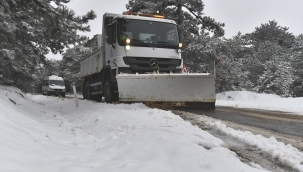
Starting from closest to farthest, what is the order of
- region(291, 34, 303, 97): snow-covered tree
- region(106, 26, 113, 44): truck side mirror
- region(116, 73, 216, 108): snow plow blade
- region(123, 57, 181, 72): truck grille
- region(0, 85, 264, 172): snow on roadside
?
region(0, 85, 264, 172): snow on roadside, region(116, 73, 216, 108): snow plow blade, region(123, 57, 181, 72): truck grille, region(106, 26, 113, 44): truck side mirror, region(291, 34, 303, 97): snow-covered tree

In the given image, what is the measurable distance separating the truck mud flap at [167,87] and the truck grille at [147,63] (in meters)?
0.62

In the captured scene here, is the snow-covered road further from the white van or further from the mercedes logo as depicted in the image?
the white van

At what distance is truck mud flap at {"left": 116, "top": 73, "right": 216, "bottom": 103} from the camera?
895cm

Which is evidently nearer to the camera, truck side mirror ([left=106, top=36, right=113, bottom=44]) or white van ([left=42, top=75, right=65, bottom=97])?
truck side mirror ([left=106, top=36, right=113, bottom=44])

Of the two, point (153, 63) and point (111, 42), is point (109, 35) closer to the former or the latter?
point (111, 42)

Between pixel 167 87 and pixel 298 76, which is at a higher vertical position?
pixel 298 76

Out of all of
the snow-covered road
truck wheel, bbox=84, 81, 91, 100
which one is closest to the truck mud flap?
the snow-covered road

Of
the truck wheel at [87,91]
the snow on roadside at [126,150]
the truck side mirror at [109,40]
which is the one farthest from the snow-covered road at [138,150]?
the truck wheel at [87,91]

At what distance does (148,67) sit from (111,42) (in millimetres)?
1618

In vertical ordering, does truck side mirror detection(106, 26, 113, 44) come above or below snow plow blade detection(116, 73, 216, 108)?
above

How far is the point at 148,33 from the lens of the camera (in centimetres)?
972

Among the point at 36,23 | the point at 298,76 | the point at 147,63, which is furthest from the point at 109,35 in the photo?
the point at 298,76

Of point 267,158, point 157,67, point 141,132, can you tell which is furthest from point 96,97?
point 267,158

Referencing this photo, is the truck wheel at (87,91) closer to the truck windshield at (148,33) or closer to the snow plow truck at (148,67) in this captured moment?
the snow plow truck at (148,67)
